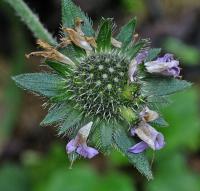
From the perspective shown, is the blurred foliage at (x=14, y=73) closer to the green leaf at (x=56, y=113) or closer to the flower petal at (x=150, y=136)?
the green leaf at (x=56, y=113)

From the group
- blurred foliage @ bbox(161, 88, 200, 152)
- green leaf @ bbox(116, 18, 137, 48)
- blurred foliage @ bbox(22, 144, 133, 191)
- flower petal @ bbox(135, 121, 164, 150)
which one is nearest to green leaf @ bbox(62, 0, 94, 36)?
green leaf @ bbox(116, 18, 137, 48)

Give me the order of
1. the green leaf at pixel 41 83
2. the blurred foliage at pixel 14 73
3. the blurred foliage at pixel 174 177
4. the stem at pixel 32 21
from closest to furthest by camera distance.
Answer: the green leaf at pixel 41 83 → the stem at pixel 32 21 → the blurred foliage at pixel 174 177 → the blurred foliage at pixel 14 73

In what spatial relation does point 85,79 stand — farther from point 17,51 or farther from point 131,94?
point 17,51

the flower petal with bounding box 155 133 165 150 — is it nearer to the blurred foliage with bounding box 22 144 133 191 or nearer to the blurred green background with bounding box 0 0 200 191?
the blurred green background with bounding box 0 0 200 191

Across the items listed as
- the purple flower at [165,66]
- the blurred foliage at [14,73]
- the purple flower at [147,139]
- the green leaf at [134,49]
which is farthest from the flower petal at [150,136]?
the blurred foliage at [14,73]

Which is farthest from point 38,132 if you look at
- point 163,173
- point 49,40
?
point 49,40

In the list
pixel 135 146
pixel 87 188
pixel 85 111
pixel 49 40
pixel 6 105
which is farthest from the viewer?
pixel 6 105
